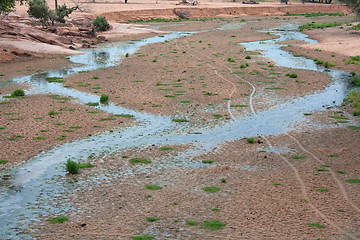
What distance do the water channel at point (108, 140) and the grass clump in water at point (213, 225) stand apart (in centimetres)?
352

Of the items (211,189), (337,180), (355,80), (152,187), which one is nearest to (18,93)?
(152,187)

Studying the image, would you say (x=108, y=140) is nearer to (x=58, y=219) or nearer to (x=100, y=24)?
(x=58, y=219)

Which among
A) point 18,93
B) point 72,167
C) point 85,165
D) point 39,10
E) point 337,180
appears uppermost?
point 39,10

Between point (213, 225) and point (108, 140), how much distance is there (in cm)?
762

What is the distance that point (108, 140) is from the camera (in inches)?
654

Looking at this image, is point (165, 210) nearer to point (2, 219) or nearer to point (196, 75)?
point (2, 219)

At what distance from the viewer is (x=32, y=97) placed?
74.4 ft

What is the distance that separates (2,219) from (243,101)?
48.3 ft

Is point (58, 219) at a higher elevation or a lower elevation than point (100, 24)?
lower

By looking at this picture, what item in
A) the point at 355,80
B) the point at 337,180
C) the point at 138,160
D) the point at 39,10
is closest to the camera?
the point at 337,180

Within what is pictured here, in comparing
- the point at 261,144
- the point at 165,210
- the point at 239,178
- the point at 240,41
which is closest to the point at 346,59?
the point at 240,41

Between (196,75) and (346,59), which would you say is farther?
(346,59)

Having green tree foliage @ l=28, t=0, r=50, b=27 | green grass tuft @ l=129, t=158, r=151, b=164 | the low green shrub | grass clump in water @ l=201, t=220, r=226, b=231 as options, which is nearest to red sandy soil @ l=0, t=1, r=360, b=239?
grass clump in water @ l=201, t=220, r=226, b=231

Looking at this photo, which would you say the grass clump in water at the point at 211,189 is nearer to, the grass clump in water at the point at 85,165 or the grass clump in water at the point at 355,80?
the grass clump in water at the point at 85,165
